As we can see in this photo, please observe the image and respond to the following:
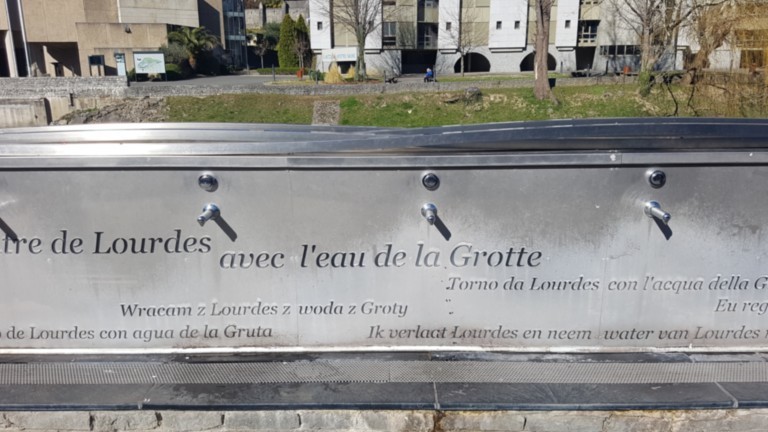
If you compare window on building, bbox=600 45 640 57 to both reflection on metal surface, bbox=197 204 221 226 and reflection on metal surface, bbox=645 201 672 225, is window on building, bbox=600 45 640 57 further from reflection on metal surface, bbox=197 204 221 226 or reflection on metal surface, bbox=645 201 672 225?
reflection on metal surface, bbox=197 204 221 226

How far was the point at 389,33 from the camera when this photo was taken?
49.7 meters

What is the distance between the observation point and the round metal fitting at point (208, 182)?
3.42 m

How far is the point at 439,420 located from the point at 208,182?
6.29 ft

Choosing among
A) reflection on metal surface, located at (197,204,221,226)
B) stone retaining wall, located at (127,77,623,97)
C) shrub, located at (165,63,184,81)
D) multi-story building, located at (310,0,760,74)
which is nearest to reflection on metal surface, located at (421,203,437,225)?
reflection on metal surface, located at (197,204,221,226)

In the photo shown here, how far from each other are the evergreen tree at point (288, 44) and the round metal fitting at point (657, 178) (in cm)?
5401

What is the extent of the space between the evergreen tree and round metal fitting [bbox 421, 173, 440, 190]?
5377 centimetres

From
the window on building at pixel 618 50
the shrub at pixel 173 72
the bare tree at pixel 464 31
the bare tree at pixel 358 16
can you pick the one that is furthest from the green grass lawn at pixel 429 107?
the window on building at pixel 618 50

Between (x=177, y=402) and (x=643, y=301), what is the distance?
2.91 m

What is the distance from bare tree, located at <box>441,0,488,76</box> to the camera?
161 feet

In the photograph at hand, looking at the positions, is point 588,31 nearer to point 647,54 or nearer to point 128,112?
point 647,54

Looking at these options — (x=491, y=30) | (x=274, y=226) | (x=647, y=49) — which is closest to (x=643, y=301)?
(x=274, y=226)

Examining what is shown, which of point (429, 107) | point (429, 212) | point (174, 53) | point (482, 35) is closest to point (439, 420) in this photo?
point (429, 212)

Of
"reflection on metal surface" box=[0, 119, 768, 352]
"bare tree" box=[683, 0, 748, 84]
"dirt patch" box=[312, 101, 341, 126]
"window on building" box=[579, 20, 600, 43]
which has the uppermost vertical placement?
"window on building" box=[579, 20, 600, 43]

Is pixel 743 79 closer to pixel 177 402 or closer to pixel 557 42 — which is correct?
pixel 177 402
